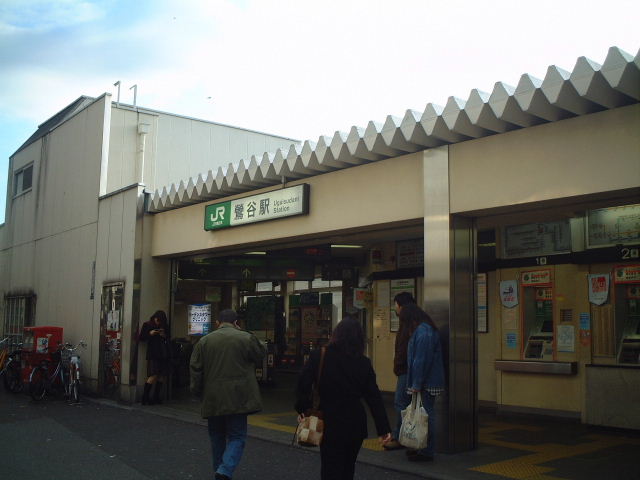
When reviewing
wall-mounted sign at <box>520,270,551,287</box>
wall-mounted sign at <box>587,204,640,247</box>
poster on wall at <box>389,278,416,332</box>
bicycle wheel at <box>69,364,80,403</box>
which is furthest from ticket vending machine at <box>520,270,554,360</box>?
bicycle wheel at <box>69,364,80,403</box>

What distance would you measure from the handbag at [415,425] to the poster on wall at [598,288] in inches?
152

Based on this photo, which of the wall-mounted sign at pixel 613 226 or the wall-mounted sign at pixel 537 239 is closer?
the wall-mounted sign at pixel 613 226

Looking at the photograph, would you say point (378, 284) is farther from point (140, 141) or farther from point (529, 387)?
point (140, 141)

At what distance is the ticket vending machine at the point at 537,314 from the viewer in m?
10.7

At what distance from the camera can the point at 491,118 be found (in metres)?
7.40

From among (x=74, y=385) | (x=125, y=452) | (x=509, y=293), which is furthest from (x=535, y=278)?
(x=74, y=385)

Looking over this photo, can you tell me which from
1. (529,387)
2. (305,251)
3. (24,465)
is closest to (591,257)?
(529,387)

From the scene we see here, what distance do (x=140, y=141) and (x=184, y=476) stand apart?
37.8 feet

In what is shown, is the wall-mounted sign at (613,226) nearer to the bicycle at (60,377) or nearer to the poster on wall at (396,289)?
the poster on wall at (396,289)

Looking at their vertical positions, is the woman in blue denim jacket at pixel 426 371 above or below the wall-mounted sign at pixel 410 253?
below

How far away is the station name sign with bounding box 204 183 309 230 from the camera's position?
10.2 m

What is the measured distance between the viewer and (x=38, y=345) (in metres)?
14.7

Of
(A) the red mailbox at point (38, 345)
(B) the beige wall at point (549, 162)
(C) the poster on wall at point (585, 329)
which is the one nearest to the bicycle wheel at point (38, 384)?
(A) the red mailbox at point (38, 345)

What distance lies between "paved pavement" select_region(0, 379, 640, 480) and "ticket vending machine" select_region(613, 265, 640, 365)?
1.07 meters
